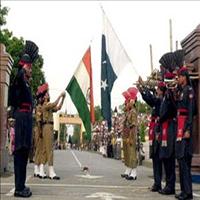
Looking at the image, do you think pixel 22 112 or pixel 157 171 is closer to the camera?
pixel 22 112

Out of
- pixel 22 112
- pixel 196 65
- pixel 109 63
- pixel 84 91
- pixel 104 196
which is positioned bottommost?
pixel 104 196

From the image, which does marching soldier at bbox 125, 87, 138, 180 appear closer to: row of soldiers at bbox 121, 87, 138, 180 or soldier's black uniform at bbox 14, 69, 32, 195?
row of soldiers at bbox 121, 87, 138, 180

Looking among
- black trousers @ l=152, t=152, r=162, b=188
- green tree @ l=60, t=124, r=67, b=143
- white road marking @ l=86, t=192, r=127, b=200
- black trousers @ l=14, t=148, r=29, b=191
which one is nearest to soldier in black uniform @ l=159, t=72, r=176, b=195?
black trousers @ l=152, t=152, r=162, b=188

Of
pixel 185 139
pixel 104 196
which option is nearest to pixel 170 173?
pixel 185 139

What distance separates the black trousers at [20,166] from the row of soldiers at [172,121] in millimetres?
2212

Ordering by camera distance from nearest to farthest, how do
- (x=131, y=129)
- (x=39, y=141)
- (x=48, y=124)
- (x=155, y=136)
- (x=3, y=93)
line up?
(x=155, y=136), (x=48, y=124), (x=39, y=141), (x=131, y=129), (x=3, y=93)

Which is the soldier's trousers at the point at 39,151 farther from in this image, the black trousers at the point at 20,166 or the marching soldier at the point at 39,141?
the black trousers at the point at 20,166

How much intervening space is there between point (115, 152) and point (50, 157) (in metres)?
16.7

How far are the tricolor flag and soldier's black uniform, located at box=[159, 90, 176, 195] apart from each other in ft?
15.5

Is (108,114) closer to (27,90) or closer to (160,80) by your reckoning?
(160,80)

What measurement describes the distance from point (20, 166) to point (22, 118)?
711 mm

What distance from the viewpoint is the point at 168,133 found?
8977 mm

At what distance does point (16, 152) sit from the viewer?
834cm

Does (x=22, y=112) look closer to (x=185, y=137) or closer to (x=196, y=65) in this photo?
(x=185, y=137)
